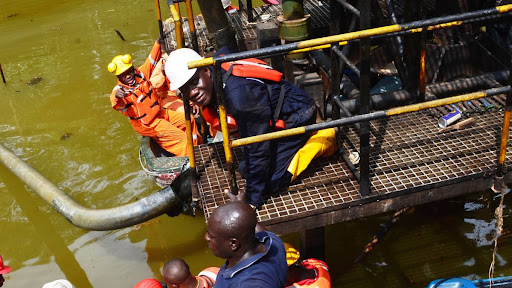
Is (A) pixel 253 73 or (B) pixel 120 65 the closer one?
(A) pixel 253 73

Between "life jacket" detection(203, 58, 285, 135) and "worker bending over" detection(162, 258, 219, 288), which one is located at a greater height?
"life jacket" detection(203, 58, 285, 135)

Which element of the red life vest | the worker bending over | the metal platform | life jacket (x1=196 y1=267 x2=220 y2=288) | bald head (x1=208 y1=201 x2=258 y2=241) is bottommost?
life jacket (x1=196 y1=267 x2=220 y2=288)

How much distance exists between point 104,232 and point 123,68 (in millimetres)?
2113

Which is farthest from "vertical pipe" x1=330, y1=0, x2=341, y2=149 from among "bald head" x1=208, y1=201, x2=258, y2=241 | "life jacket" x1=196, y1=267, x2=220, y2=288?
"bald head" x1=208, y1=201, x2=258, y2=241

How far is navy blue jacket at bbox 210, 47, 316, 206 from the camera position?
375 centimetres

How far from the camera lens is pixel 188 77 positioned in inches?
152

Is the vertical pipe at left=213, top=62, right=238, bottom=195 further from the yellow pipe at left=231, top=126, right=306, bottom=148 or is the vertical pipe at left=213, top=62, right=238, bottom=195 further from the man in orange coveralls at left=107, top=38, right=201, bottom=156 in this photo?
the man in orange coveralls at left=107, top=38, right=201, bottom=156

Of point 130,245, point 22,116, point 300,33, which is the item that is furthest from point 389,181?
point 22,116

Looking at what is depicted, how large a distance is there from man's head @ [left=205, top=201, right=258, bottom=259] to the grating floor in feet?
3.35

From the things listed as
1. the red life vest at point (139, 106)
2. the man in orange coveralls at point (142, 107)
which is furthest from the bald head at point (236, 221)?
the red life vest at point (139, 106)

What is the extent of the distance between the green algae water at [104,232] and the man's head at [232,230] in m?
2.95

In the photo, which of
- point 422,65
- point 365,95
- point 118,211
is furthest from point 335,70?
point 118,211

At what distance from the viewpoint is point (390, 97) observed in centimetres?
491

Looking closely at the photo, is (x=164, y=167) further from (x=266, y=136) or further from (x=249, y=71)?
(x=266, y=136)
